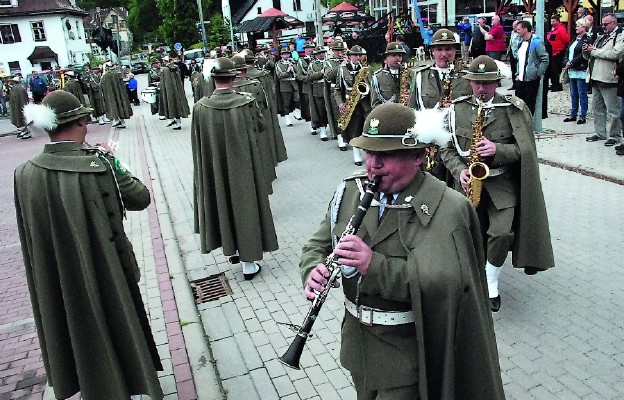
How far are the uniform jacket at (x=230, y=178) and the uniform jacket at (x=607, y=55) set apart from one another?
24.0ft

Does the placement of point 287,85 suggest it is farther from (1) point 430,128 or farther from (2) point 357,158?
(1) point 430,128

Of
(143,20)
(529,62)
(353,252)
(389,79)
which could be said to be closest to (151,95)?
(389,79)

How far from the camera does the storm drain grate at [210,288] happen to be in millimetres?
6598

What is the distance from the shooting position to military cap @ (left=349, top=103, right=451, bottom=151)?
288cm

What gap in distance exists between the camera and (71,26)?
56.3 metres

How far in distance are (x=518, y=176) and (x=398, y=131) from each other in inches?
110

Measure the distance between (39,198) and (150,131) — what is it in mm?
15816

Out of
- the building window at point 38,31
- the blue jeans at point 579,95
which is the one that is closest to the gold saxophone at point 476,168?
the blue jeans at point 579,95

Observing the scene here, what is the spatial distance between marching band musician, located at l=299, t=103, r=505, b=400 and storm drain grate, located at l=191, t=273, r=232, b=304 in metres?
3.76

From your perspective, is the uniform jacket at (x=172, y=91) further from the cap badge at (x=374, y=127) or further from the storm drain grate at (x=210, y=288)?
the cap badge at (x=374, y=127)

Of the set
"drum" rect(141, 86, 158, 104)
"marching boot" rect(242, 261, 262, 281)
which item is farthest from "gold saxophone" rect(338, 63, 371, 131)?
"drum" rect(141, 86, 158, 104)

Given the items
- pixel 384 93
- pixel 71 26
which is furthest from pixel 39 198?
pixel 71 26

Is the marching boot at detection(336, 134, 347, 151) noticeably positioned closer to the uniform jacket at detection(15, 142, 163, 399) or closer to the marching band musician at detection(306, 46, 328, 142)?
the marching band musician at detection(306, 46, 328, 142)

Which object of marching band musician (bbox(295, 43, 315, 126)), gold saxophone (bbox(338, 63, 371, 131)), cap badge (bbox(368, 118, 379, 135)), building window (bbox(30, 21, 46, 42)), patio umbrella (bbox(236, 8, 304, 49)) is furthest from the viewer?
building window (bbox(30, 21, 46, 42))
